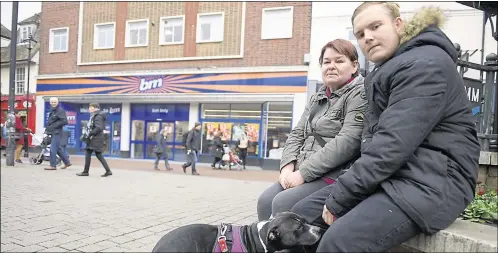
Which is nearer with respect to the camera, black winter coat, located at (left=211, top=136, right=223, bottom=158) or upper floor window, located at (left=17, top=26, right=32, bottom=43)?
black winter coat, located at (left=211, top=136, right=223, bottom=158)

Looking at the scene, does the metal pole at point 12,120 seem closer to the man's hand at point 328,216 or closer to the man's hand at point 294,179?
the man's hand at point 294,179

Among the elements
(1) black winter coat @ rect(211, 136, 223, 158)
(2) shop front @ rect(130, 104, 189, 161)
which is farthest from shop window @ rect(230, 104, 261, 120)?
(2) shop front @ rect(130, 104, 189, 161)

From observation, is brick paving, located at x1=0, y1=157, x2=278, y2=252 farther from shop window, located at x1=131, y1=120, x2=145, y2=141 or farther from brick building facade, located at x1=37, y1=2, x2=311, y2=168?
shop window, located at x1=131, y1=120, x2=145, y2=141

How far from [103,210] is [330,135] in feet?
14.3

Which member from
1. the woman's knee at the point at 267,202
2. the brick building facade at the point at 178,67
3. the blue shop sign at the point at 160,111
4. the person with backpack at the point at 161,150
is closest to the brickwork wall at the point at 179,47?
the brick building facade at the point at 178,67

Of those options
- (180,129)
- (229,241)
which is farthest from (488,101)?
(180,129)

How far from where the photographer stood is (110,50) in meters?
19.1

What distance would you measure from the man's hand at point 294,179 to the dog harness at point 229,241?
1.50ft

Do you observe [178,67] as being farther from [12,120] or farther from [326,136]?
[326,136]

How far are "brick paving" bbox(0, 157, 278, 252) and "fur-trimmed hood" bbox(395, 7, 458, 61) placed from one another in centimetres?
320

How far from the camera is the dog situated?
206cm

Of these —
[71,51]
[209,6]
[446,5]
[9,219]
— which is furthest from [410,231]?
[71,51]

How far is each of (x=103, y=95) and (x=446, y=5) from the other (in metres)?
16.0

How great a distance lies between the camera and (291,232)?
2055mm
